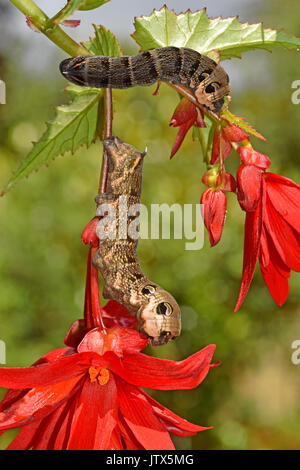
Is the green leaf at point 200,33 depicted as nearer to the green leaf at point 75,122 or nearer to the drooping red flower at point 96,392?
the green leaf at point 75,122

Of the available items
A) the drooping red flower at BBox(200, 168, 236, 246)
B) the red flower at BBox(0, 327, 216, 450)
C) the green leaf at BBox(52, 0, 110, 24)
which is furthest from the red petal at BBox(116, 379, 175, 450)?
the green leaf at BBox(52, 0, 110, 24)

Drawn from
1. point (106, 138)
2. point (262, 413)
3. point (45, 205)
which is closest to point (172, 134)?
point (45, 205)

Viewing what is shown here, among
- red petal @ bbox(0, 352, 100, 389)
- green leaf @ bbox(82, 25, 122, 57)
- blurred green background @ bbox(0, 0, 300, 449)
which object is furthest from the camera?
blurred green background @ bbox(0, 0, 300, 449)

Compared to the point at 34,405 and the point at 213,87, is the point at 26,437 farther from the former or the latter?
the point at 213,87

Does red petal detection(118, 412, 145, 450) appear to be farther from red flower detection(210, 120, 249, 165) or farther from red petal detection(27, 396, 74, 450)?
red flower detection(210, 120, 249, 165)

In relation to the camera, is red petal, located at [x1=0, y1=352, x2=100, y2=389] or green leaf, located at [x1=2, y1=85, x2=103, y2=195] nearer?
red petal, located at [x1=0, y1=352, x2=100, y2=389]

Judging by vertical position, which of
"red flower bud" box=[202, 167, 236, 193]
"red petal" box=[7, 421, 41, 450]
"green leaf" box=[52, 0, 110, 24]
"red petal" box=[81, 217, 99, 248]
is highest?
"green leaf" box=[52, 0, 110, 24]

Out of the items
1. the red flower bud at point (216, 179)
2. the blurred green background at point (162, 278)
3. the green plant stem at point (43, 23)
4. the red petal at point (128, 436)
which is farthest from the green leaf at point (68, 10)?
the blurred green background at point (162, 278)
